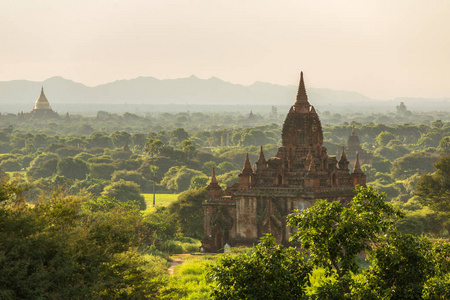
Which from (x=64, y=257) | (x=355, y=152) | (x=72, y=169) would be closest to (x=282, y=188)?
(x=64, y=257)

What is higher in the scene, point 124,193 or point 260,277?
point 260,277

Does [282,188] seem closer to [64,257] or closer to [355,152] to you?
[64,257]

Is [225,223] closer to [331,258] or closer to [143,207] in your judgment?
[331,258]

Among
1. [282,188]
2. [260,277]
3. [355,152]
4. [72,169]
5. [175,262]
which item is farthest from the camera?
[355,152]

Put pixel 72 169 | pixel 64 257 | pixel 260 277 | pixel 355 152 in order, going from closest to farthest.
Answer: pixel 260 277 < pixel 64 257 < pixel 72 169 < pixel 355 152

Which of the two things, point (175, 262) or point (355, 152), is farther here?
point (355, 152)

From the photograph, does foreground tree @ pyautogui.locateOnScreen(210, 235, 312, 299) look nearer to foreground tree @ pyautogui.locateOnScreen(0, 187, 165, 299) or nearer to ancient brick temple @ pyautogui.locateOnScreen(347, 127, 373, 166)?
foreground tree @ pyautogui.locateOnScreen(0, 187, 165, 299)

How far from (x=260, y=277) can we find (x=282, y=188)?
24.7 meters

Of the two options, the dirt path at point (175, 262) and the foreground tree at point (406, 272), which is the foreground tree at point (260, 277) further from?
the dirt path at point (175, 262)

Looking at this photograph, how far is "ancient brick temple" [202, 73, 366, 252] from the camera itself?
45625mm

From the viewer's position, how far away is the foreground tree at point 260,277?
21.2 m

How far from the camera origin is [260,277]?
21.6 metres

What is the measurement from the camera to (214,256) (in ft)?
151

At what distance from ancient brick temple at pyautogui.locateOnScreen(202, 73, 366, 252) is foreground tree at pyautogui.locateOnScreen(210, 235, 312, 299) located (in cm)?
2280
